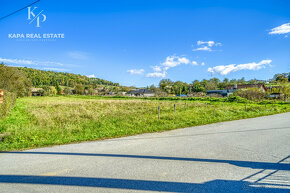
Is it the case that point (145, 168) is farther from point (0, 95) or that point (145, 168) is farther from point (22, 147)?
point (0, 95)

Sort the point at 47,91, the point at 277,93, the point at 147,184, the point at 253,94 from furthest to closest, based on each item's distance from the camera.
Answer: the point at 47,91 < the point at 277,93 < the point at 253,94 < the point at 147,184

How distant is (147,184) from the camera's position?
3.22m

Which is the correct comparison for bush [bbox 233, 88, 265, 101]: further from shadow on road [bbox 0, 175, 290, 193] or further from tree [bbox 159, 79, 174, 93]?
tree [bbox 159, 79, 174, 93]

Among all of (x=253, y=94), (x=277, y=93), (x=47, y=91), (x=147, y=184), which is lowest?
(x=147, y=184)

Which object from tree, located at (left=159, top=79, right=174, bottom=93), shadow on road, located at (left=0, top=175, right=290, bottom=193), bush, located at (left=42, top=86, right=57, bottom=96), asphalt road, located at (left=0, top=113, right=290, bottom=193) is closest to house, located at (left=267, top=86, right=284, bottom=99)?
asphalt road, located at (left=0, top=113, right=290, bottom=193)

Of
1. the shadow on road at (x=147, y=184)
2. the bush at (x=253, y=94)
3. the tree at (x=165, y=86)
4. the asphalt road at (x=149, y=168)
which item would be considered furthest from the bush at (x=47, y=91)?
the shadow on road at (x=147, y=184)

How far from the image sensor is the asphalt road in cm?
316

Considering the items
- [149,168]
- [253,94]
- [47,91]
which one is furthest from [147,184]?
[47,91]

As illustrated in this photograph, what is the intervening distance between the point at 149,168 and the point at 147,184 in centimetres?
70

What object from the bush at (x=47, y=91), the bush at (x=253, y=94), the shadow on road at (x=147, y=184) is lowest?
the shadow on road at (x=147, y=184)

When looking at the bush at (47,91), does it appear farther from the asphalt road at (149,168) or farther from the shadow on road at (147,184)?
the shadow on road at (147,184)

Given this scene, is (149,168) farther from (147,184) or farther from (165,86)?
(165,86)

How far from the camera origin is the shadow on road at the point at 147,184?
9.96ft

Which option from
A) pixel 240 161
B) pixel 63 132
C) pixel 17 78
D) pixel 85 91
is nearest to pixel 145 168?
pixel 240 161
